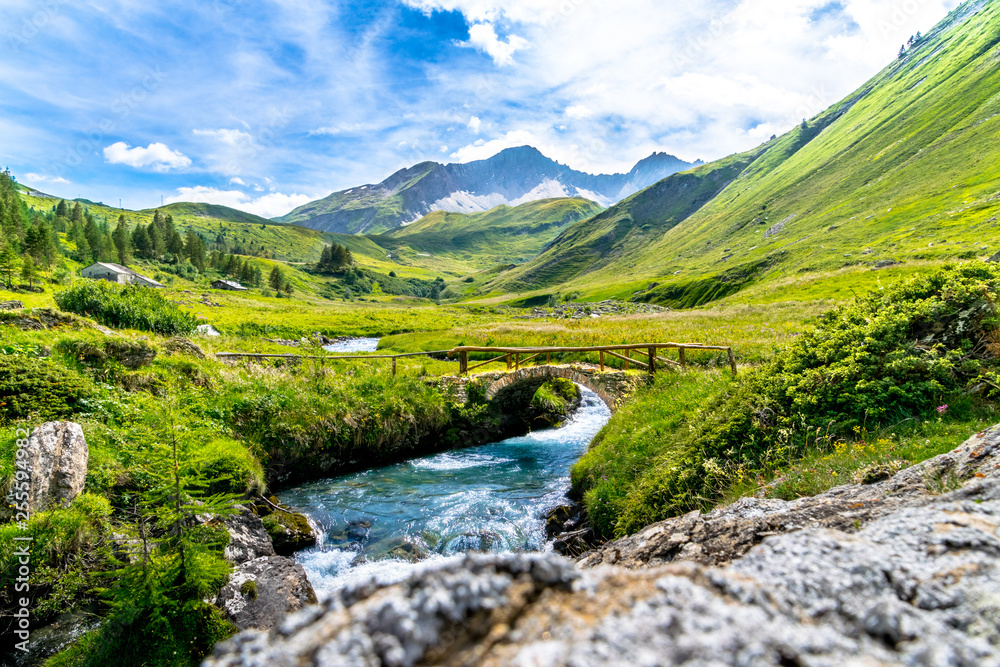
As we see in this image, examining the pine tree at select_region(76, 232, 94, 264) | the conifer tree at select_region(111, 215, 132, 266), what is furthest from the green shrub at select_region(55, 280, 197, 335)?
the conifer tree at select_region(111, 215, 132, 266)

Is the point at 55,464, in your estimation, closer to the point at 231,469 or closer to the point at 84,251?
the point at 231,469

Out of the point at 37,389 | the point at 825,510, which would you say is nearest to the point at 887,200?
the point at 825,510

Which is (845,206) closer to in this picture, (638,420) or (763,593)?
(638,420)

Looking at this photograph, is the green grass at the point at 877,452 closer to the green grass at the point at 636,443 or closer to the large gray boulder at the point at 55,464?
the green grass at the point at 636,443

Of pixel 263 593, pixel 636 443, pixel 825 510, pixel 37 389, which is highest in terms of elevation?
pixel 37 389

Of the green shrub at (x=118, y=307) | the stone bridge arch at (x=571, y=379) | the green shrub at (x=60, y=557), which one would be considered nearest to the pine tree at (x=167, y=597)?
the green shrub at (x=60, y=557)

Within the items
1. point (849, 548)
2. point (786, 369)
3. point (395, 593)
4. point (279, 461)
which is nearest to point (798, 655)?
point (849, 548)

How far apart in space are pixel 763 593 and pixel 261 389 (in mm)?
19189

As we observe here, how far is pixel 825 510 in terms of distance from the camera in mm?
4398

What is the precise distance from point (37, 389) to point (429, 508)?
441 inches

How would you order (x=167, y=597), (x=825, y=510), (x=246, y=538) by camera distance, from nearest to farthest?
(x=825, y=510)
(x=167, y=597)
(x=246, y=538)

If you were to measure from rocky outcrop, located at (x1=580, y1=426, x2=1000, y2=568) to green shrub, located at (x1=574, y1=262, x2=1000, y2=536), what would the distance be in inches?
86.3

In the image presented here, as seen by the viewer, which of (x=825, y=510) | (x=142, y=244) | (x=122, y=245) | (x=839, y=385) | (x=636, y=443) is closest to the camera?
(x=825, y=510)

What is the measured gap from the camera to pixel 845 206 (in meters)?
132
